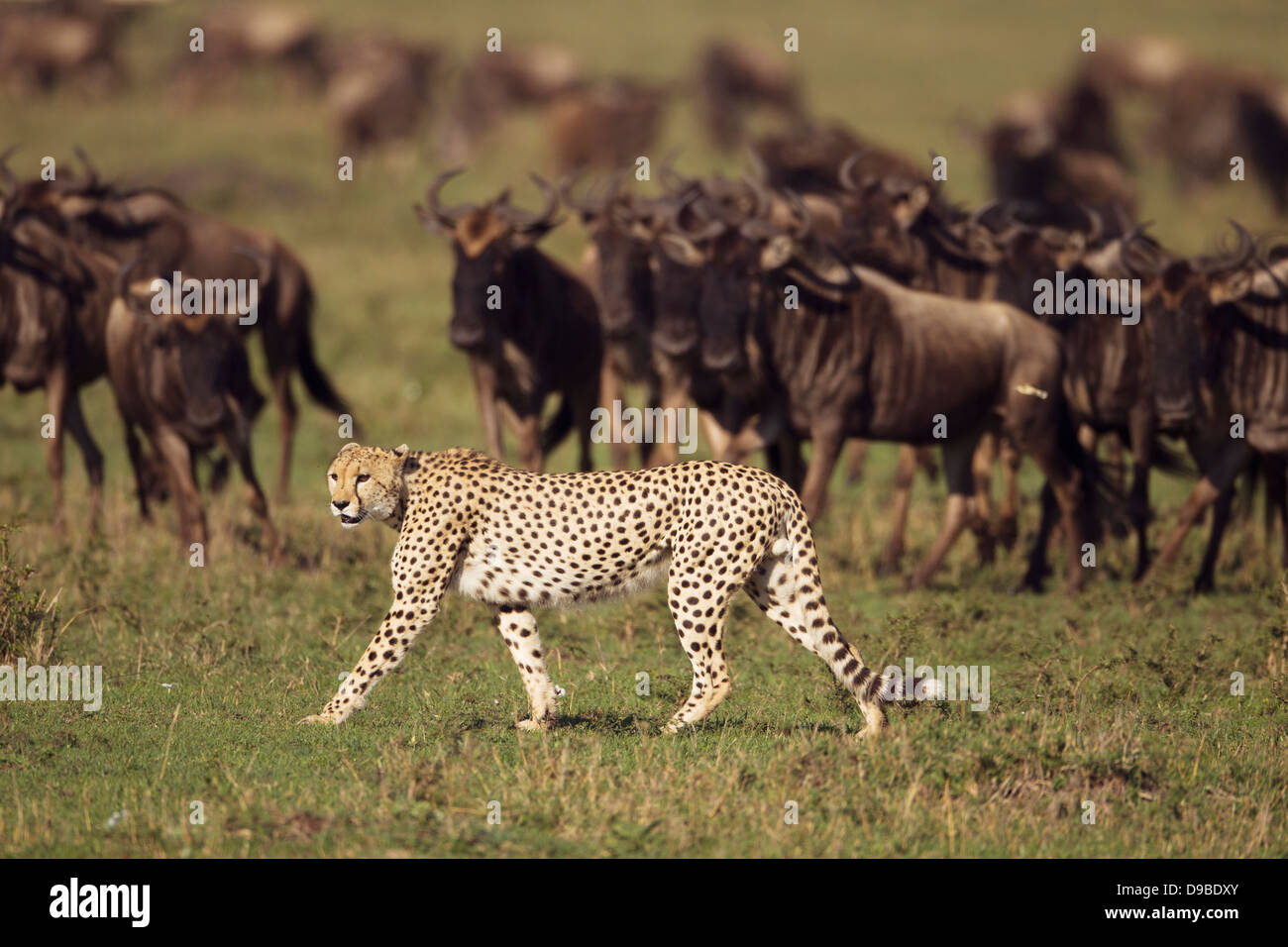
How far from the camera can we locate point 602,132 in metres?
28.9

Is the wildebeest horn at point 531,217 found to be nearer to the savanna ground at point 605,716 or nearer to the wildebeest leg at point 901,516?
the savanna ground at point 605,716

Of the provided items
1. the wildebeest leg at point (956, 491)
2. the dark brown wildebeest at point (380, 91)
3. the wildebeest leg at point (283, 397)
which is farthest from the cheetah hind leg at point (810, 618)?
the dark brown wildebeest at point (380, 91)

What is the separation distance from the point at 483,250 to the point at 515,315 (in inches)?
23.1

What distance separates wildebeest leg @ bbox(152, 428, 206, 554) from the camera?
11062mm

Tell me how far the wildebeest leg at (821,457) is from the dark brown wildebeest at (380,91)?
20.9 m

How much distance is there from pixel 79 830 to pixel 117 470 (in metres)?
9.67

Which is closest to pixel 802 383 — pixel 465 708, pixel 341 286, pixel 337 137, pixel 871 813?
pixel 465 708

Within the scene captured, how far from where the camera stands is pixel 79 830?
602 centimetres

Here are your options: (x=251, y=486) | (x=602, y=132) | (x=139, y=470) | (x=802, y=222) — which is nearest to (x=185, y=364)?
(x=251, y=486)

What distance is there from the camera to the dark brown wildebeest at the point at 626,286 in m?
12.8

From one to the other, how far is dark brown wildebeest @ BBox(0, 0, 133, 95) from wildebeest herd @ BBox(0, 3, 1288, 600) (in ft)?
66.7

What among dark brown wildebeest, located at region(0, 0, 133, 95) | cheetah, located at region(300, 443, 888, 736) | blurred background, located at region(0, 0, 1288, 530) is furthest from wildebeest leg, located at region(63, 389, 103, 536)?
dark brown wildebeest, located at region(0, 0, 133, 95)

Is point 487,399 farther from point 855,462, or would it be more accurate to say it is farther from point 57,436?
point 855,462
